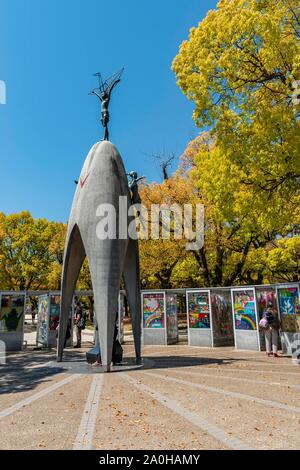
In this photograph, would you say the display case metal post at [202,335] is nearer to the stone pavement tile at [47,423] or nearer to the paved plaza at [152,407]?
the paved plaza at [152,407]

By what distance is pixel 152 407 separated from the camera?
6.46 meters

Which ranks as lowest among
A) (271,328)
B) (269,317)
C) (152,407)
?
(152,407)

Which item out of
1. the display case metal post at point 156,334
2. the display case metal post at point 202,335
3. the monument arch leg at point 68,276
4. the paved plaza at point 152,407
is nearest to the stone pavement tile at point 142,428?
the paved plaza at point 152,407

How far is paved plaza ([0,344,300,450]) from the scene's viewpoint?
473cm

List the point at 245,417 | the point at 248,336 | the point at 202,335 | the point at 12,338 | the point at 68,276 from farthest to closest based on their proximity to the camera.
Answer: the point at 202,335
the point at 12,338
the point at 248,336
the point at 68,276
the point at 245,417

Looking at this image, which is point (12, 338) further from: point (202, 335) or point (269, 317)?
point (269, 317)

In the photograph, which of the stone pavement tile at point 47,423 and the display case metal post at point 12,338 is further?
the display case metal post at point 12,338

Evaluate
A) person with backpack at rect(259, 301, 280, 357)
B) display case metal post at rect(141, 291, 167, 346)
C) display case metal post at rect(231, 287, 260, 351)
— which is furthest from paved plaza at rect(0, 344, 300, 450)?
display case metal post at rect(141, 291, 167, 346)

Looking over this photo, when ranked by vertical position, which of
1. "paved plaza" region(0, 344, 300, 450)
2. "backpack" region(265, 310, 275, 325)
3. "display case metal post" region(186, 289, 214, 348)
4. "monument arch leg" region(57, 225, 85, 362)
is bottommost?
"paved plaza" region(0, 344, 300, 450)

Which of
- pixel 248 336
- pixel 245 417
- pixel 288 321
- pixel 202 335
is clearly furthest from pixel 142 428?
pixel 202 335

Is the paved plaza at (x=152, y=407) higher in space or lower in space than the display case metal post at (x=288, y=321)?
lower

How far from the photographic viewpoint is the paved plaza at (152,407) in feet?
15.5

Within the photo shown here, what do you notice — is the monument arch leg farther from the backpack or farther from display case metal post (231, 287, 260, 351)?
display case metal post (231, 287, 260, 351)
